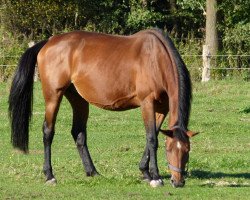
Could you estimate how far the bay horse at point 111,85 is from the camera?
1173 centimetres

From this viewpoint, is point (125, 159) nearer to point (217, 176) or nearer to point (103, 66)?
point (217, 176)

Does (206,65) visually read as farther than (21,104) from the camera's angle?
Yes

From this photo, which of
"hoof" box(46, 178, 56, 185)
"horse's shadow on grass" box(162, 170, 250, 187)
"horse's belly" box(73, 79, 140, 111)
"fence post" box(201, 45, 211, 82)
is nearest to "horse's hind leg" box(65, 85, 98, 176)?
"horse's belly" box(73, 79, 140, 111)

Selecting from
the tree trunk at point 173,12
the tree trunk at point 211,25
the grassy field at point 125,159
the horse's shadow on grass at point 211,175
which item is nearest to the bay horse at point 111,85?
the grassy field at point 125,159

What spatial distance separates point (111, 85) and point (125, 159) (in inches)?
95.4

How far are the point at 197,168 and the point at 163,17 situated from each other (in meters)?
27.7

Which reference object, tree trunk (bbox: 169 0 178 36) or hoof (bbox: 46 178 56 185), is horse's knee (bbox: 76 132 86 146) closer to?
hoof (bbox: 46 178 56 185)

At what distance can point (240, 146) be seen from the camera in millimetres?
16516

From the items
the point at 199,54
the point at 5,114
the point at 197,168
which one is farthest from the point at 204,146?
the point at 199,54

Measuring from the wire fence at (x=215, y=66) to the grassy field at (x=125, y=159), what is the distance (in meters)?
4.79

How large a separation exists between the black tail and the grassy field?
52 cm

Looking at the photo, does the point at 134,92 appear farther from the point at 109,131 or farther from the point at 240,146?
the point at 109,131

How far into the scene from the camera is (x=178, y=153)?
36.9 ft

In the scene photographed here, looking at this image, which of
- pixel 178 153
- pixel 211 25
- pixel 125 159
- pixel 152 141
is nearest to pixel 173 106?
pixel 152 141
